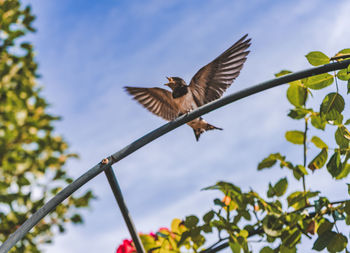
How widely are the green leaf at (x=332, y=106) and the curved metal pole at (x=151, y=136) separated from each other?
13cm

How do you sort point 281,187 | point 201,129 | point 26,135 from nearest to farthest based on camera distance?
point 281,187
point 201,129
point 26,135

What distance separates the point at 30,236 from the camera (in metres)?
2.85

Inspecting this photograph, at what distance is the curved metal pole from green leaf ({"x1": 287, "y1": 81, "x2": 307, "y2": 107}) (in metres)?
0.26

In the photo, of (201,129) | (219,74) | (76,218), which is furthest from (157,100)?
(76,218)

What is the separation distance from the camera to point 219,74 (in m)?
1.17

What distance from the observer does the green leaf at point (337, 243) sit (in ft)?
3.05

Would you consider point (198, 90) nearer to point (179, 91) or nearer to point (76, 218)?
point (179, 91)

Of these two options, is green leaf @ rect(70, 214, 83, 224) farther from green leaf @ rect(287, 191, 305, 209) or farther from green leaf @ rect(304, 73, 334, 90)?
green leaf @ rect(304, 73, 334, 90)

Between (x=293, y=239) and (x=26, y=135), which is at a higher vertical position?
(x=26, y=135)

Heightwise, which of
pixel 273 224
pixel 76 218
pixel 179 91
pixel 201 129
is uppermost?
pixel 76 218

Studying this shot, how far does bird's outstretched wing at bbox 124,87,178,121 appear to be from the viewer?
1431 millimetres

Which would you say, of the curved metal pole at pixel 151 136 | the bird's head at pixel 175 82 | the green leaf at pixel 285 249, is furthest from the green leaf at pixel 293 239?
the bird's head at pixel 175 82

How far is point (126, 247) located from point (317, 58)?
2.68ft

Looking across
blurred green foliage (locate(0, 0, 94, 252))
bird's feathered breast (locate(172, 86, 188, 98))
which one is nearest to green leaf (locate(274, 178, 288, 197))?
bird's feathered breast (locate(172, 86, 188, 98))
